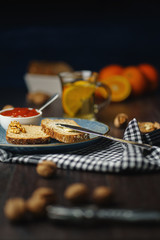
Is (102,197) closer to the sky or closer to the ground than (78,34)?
closer to the ground

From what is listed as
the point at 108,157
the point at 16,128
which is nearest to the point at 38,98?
the point at 16,128

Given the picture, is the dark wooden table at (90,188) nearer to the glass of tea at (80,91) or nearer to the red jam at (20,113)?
the red jam at (20,113)

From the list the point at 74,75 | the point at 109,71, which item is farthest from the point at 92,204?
the point at 109,71

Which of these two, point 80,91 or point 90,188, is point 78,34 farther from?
point 90,188

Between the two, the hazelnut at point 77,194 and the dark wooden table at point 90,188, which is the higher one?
the hazelnut at point 77,194

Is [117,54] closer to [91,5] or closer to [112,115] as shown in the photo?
[91,5]

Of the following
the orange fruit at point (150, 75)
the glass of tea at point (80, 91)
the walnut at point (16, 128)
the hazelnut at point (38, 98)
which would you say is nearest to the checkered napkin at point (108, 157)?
the walnut at point (16, 128)
